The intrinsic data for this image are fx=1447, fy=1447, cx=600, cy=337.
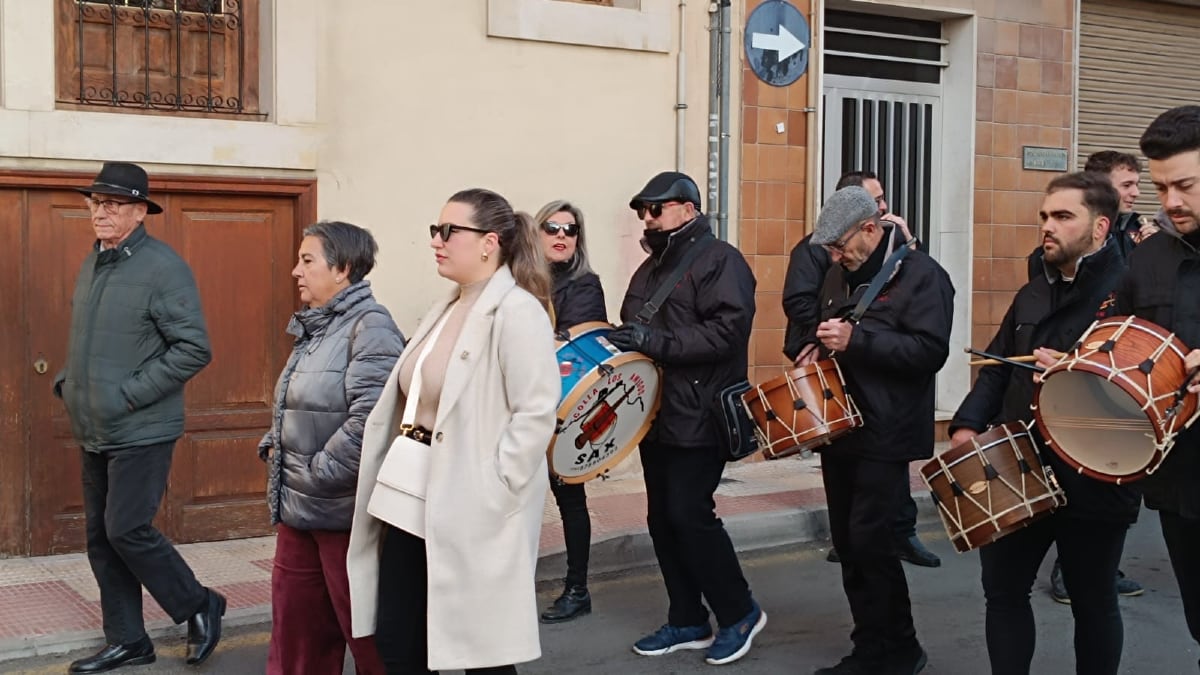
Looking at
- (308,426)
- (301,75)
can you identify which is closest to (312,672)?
(308,426)

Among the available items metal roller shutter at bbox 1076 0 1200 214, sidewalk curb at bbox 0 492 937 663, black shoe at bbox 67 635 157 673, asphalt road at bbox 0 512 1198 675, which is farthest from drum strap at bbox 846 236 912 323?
metal roller shutter at bbox 1076 0 1200 214

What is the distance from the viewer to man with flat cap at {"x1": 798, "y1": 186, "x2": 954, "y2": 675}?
5391mm

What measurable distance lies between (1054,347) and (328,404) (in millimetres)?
2426

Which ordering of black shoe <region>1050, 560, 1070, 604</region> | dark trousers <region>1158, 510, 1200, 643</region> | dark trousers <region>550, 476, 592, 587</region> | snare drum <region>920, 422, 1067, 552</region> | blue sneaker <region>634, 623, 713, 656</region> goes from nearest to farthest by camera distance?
dark trousers <region>1158, 510, 1200, 643</region>
snare drum <region>920, 422, 1067, 552</region>
blue sneaker <region>634, 623, 713, 656</region>
dark trousers <region>550, 476, 592, 587</region>
black shoe <region>1050, 560, 1070, 604</region>

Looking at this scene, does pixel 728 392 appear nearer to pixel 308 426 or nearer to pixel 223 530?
pixel 308 426

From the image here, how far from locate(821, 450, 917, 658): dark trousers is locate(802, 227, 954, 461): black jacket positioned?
3.8 inches

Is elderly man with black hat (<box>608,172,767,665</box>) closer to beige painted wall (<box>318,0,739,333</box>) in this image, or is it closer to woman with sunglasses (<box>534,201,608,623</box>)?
woman with sunglasses (<box>534,201,608,623</box>)

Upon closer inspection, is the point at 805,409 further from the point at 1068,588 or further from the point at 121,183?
the point at 121,183

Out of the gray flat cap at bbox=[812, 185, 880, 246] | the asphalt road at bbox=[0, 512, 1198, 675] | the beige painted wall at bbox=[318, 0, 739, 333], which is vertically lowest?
the asphalt road at bbox=[0, 512, 1198, 675]

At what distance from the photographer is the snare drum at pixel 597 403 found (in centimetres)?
575

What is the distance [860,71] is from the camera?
38.0ft

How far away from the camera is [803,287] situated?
7625 mm

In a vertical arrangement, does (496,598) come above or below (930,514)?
above

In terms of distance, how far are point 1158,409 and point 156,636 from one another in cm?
438
